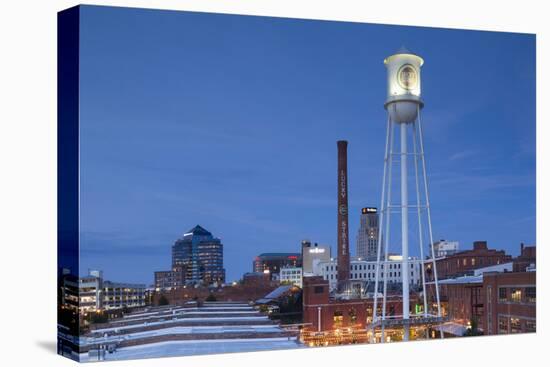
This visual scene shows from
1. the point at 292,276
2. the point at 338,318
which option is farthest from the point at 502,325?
the point at 292,276

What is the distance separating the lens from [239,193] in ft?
51.4

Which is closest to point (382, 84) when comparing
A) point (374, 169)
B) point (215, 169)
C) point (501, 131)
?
point (374, 169)

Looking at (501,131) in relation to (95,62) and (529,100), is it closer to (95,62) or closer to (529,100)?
(529,100)

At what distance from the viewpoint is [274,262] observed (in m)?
16.5

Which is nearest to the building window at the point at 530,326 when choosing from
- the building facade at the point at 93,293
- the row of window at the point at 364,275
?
the row of window at the point at 364,275

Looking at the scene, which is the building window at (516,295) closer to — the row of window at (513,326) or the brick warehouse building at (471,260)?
the row of window at (513,326)

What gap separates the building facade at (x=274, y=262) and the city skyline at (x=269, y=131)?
0.17 m

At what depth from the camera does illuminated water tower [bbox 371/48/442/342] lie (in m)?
17.1

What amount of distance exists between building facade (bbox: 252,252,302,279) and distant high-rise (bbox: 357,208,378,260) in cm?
168

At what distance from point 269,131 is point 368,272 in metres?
3.75

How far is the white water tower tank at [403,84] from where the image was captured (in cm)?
1703

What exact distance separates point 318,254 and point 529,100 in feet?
18.1

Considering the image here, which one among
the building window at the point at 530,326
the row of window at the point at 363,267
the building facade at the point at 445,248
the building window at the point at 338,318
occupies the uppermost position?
the building facade at the point at 445,248

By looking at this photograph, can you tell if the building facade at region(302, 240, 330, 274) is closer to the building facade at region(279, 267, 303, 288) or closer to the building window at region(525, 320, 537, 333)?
the building facade at region(279, 267, 303, 288)
